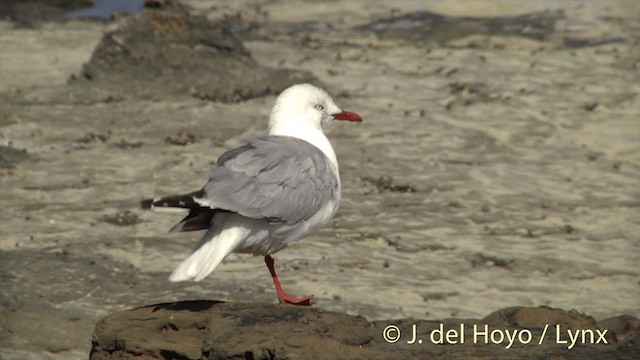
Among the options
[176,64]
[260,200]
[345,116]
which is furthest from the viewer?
[176,64]

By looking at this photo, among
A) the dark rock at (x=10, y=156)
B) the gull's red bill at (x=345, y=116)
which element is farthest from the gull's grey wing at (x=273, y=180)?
the dark rock at (x=10, y=156)

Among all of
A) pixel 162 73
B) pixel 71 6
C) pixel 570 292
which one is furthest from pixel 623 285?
pixel 71 6

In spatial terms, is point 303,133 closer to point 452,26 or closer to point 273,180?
point 273,180

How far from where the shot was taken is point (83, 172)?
12852 millimetres

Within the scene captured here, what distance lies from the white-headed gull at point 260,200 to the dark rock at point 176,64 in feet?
26.9

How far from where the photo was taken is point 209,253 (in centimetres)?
675

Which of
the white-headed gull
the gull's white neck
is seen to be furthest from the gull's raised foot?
the gull's white neck

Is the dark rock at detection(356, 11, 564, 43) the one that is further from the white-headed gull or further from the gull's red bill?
the white-headed gull

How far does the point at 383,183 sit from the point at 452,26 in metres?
7.36

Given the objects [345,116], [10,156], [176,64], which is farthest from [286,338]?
[176,64]

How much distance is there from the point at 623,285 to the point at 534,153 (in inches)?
145

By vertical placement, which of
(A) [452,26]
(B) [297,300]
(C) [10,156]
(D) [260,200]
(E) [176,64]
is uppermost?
(D) [260,200]

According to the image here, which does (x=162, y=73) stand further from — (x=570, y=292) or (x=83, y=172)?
(x=570, y=292)

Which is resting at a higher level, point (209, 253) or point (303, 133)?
point (303, 133)
